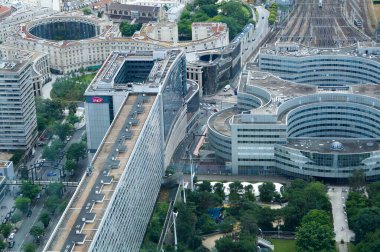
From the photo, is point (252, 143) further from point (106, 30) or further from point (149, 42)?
point (106, 30)

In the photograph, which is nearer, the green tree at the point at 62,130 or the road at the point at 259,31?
the green tree at the point at 62,130

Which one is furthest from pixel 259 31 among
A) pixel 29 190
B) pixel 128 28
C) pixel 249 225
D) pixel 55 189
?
pixel 249 225

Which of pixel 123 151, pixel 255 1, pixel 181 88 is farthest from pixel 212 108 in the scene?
pixel 255 1

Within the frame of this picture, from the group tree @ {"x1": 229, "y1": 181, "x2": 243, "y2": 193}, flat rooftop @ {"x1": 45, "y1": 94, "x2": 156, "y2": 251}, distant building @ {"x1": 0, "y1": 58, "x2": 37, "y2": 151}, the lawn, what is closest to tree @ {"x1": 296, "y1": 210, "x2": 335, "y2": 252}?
the lawn

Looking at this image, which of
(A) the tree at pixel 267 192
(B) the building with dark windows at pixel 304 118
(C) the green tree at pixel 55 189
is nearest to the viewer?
(A) the tree at pixel 267 192

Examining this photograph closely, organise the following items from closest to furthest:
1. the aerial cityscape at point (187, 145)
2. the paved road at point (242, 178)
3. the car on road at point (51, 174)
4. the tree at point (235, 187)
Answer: the aerial cityscape at point (187, 145) < the tree at point (235, 187) < the paved road at point (242, 178) < the car on road at point (51, 174)

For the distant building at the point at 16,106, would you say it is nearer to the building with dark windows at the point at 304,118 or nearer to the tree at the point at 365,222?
the building with dark windows at the point at 304,118

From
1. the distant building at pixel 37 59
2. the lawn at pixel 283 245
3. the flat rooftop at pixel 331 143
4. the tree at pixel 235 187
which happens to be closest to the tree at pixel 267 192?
the tree at pixel 235 187

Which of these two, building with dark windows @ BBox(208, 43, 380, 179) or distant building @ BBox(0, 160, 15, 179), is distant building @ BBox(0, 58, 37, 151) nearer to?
distant building @ BBox(0, 160, 15, 179)
